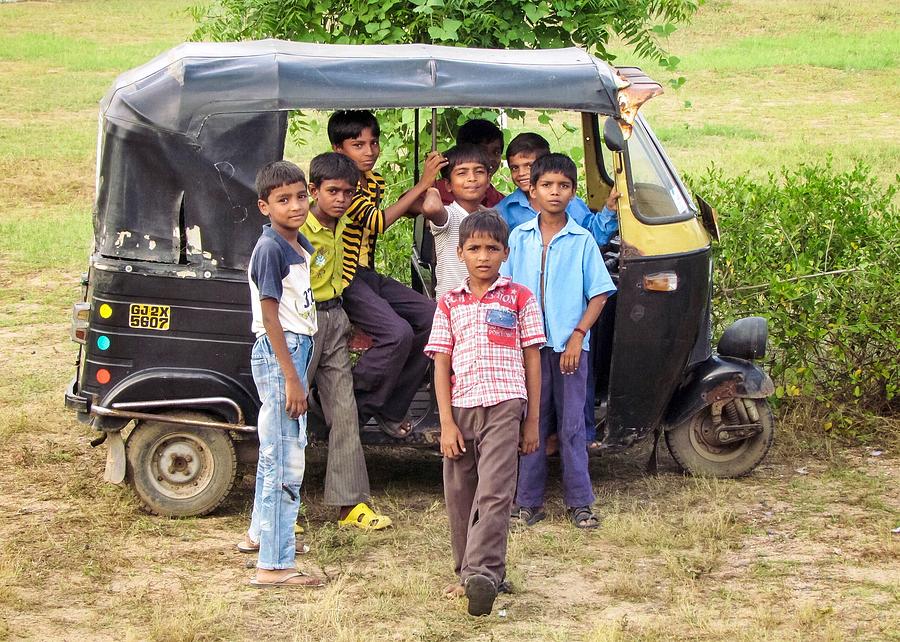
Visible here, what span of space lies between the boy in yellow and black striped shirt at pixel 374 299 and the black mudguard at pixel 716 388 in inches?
49.5

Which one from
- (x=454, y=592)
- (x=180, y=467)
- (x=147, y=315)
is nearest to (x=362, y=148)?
(x=147, y=315)

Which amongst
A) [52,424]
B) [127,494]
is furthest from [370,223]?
[52,424]

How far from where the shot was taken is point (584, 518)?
207 inches

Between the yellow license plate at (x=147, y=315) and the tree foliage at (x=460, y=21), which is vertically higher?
the tree foliage at (x=460, y=21)

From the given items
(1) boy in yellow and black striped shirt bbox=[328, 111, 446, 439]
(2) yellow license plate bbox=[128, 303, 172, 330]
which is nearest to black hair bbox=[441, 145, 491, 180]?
(1) boy in yellow and black striped shirt bbox=[328, 111, 446, 439]

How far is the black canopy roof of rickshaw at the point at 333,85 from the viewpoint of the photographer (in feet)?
16.2

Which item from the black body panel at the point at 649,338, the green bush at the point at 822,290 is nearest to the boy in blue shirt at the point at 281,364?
the black body panel at the point at 649,338

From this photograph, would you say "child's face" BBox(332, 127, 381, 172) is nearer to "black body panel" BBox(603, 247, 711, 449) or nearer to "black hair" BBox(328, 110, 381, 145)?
"black hair" BBox(328, 110, 381, 145)

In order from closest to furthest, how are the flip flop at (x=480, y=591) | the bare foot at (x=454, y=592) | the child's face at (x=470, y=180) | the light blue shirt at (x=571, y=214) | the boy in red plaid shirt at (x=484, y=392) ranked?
1. the flip flop at (x=480, y=591)
2. the boy in red plaid shirt at (x=484, y=392)
3. the bare foot at (x=454, y=592)
4. the child's face at (x=470, y=180)
5. the light blue shirt at (x=571, y=214)

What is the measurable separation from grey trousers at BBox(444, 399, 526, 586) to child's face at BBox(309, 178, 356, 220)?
1.11 meters

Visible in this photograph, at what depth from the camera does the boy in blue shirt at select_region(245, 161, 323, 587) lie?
178 inches

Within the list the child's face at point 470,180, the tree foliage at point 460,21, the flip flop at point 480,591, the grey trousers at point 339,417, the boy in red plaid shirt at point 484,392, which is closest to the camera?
the flip flop at point 480,591

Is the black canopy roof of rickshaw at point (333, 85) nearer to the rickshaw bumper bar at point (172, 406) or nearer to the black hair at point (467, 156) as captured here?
the black hair at point (467, 156)

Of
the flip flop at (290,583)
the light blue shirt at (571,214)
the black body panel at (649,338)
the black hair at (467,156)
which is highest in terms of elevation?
the black hair at (467,156)
